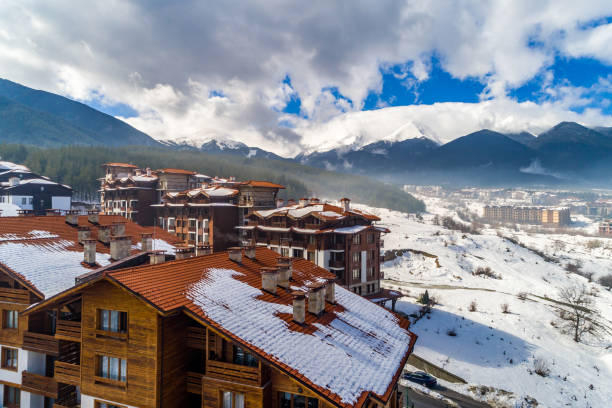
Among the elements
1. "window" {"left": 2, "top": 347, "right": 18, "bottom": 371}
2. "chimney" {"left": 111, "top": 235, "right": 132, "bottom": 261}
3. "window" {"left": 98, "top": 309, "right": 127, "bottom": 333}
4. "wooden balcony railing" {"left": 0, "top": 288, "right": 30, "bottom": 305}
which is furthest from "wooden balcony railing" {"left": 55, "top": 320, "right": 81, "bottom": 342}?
"chimney" {"left": 111, "top": 235, "right": 132, "bottom": 261}

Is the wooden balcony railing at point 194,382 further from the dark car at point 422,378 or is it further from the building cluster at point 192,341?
the dark car at point 422,378

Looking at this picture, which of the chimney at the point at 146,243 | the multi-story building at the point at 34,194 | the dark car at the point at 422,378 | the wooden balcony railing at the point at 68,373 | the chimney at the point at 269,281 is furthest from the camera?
the multi-story building at the point at 34,194

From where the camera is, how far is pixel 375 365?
45.7 ft

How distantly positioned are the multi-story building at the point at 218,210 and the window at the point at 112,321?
5404 cm

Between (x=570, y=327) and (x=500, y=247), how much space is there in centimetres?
6799

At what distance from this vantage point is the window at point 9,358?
64.2 ft

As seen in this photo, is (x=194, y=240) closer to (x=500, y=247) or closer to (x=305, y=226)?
(x=305, y=226)

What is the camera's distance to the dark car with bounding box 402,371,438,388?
104 ft

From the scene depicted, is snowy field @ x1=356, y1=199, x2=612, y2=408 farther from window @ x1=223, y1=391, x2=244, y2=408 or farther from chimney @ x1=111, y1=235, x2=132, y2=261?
chimney @ x1=111, y1=235, x2=132, y2=261

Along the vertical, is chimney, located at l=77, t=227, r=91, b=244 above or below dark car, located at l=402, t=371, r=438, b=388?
above

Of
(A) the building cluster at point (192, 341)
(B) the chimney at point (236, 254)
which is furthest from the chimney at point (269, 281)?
(B) the chimney at point (236, 254)

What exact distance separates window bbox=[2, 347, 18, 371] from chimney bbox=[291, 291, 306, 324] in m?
17.1

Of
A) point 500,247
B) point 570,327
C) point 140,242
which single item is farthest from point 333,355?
point 500,247

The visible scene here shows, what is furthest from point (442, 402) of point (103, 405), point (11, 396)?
point (11, 396)
